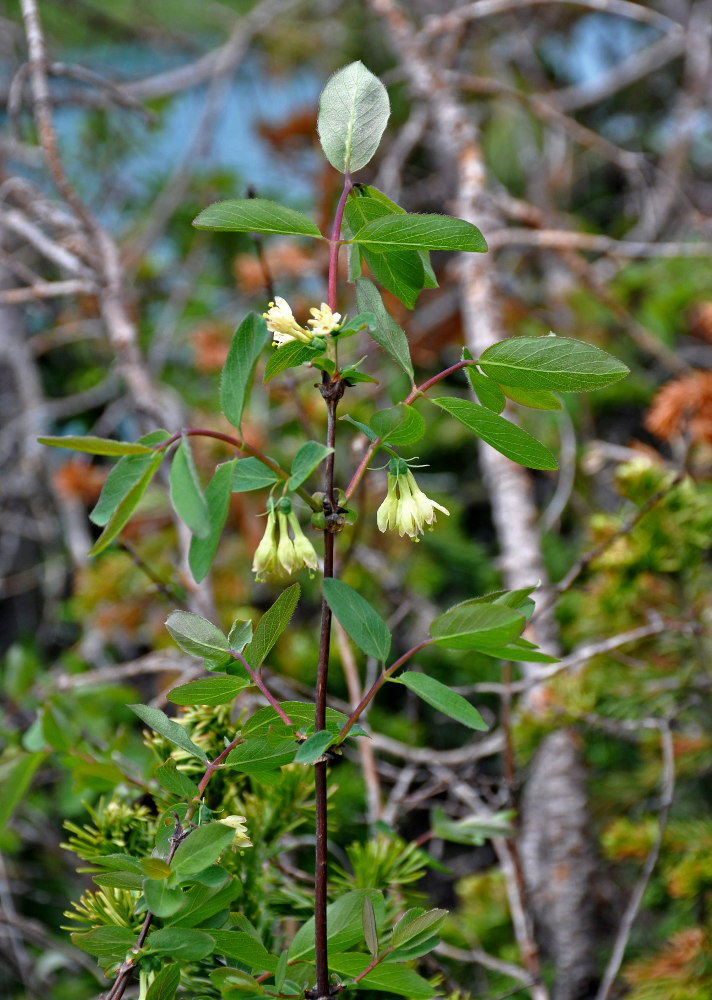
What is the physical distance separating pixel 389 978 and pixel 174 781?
139mm

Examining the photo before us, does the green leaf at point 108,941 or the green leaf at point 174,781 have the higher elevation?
the green leaf at point 174,781

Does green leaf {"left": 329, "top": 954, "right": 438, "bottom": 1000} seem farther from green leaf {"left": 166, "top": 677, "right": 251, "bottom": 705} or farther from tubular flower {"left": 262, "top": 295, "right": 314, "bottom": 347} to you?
tubular flower {"left": 262, "top": 295, "right": 314, "bottom": 347}

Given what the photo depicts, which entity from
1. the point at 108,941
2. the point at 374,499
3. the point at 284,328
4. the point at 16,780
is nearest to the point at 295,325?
the point at 284,328

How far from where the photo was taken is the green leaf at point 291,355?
1.25 feet

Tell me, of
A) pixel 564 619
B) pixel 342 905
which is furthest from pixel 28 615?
pixel 342 905

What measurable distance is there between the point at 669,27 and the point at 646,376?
1.99 ft

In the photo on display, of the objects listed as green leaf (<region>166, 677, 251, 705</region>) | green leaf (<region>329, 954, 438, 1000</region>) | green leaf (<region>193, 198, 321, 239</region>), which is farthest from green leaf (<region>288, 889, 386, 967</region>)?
green leaf (<region>193, 198, 321, 239</region>)

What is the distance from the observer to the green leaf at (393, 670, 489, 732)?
364mm

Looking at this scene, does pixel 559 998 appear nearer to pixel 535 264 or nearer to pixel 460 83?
pixel 460 83

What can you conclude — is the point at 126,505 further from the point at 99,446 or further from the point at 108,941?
the point at 108,941

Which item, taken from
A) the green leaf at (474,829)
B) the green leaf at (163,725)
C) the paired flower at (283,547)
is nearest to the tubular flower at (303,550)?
the paired flower at (283,547)

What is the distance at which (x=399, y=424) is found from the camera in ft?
1.22

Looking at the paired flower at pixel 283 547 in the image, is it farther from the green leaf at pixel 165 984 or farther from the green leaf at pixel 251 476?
the green leaf at pixel 165 984

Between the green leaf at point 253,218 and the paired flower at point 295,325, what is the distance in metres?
0.04
